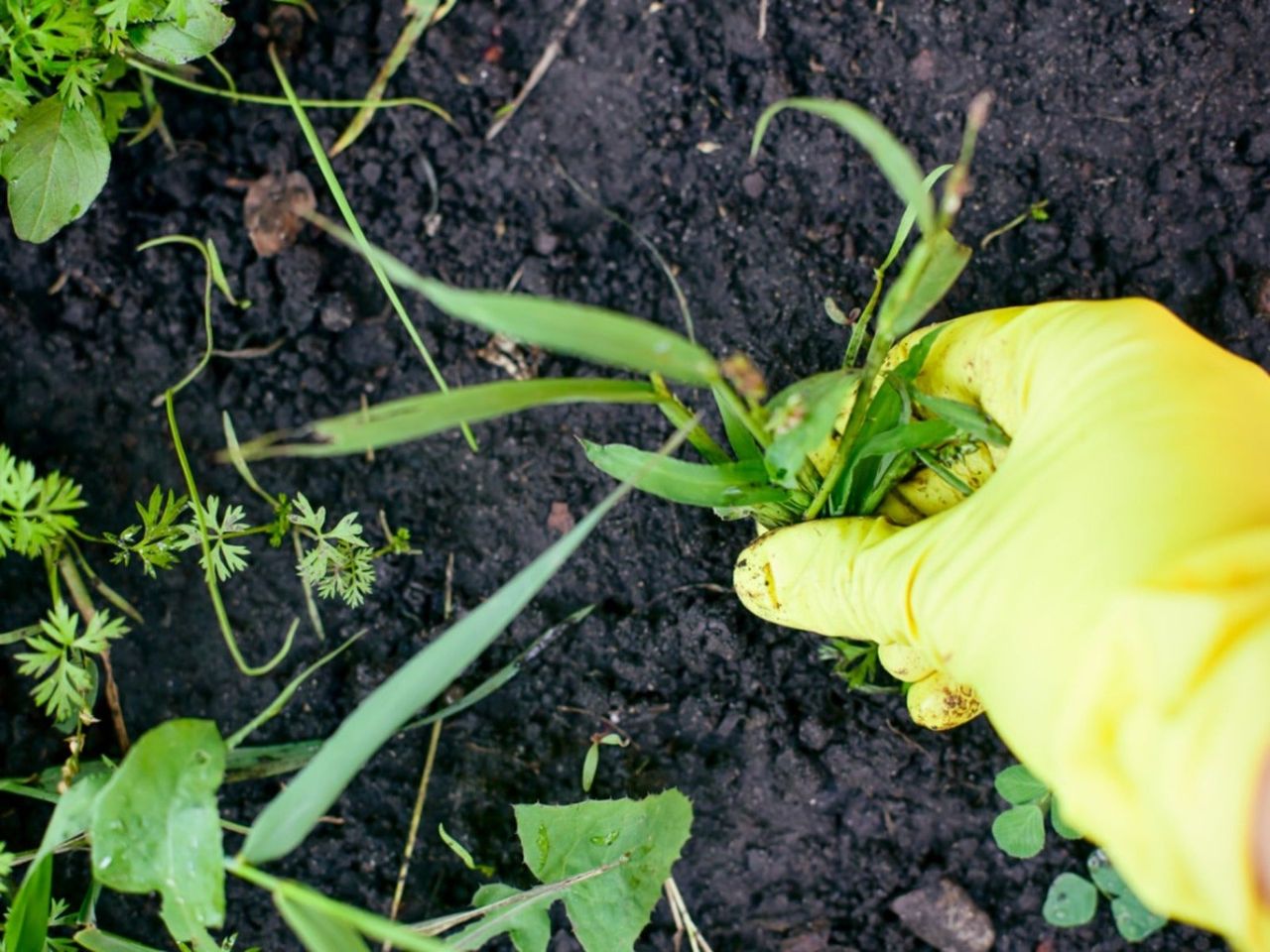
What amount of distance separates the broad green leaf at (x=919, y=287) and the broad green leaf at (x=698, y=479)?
0.23 metres

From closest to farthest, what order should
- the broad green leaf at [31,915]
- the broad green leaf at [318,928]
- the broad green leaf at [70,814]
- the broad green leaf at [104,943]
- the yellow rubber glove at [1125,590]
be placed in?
the yellow rubber glove at [1125,590] → the broad green leaf at [318,928] → the broad green leaf at [70,814] → the broad green leaf at [31,915] → the broad green leaf at [104,943]

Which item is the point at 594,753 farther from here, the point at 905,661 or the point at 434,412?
the point at 434,412

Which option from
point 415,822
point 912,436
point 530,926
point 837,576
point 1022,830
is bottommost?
point 415,822

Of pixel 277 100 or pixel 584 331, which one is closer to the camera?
pixel 584 331

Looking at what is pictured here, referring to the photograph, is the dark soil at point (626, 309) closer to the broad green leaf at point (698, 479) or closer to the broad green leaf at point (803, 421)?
the broad green leaf at point (698, 479)

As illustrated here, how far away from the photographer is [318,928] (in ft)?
2.83

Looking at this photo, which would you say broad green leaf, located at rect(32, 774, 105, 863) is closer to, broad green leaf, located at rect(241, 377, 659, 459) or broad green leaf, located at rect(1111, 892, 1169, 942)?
broad green leaf, located at rect(241, 377, 659, 459)

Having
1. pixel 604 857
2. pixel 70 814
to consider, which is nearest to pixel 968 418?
pixel 604 857

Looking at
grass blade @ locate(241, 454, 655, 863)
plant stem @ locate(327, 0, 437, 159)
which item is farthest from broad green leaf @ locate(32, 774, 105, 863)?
plant stem @ locate(327, 0, 437, 159)

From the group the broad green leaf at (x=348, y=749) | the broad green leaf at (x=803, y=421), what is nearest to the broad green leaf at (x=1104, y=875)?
the broad green leaf at (x=803, y=421)

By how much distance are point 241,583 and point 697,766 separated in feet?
2.21

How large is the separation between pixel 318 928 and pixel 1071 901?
1018 millimetres

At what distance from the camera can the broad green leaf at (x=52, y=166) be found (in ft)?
4.10

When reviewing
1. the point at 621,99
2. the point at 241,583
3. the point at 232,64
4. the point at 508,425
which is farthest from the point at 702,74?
the point at 241,583
